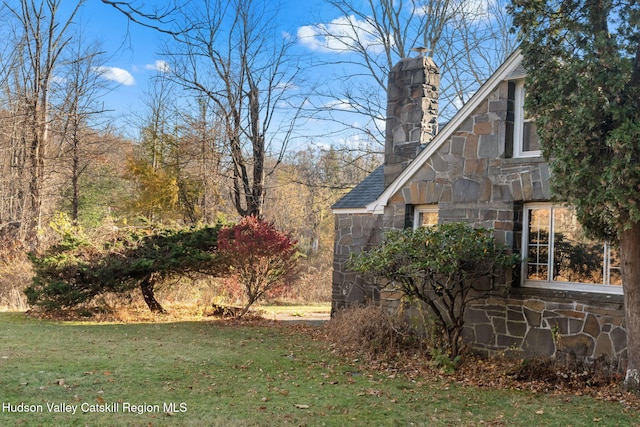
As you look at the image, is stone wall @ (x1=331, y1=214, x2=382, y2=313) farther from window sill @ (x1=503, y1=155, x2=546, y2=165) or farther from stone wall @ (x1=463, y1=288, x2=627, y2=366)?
window sill @ (x1=503, y1=155, x2=546, y2=165)

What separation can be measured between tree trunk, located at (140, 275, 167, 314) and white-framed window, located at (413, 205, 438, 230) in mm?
6643

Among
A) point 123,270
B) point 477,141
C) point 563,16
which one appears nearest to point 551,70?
point 563,16

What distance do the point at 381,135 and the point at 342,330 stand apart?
12.4m

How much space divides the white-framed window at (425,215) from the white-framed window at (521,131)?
1745 millimetres

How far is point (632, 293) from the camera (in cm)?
628

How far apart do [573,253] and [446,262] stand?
169 centimetres

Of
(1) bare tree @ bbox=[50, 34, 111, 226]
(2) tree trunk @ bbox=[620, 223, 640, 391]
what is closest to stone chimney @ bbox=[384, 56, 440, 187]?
(2) tree trunk @ bbox=[620, 223, 640, 391]

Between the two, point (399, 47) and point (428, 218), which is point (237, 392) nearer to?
point (428, 218)

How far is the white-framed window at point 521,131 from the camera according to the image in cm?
809

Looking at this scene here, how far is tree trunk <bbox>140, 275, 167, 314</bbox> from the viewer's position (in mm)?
13062

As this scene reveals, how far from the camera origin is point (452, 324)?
313 inches

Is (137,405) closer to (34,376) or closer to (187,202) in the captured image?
(34,376)

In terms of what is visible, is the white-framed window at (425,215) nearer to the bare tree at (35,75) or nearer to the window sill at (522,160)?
the window sill at (522,160)

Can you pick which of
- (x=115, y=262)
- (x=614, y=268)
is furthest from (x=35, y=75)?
(x=614, y=268)
